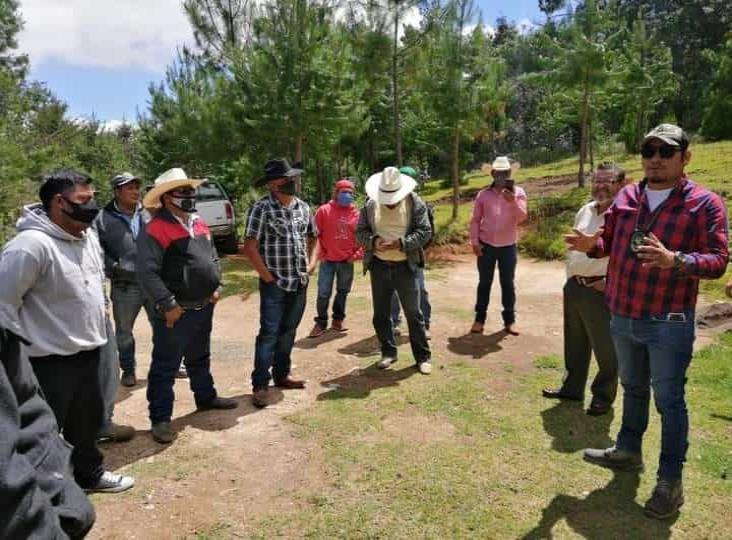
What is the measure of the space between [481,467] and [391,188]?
232cm

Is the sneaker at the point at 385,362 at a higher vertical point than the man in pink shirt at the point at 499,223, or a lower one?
lower

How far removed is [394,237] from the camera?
4.84 metres

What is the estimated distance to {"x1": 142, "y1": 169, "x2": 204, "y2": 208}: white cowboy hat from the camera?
368 cm

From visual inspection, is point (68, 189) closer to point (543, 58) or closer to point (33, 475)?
point (33, 475)

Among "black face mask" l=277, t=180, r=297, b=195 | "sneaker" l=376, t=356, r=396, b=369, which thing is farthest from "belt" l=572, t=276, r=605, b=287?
"black face mask" l=277, t=180, r=297, b=195

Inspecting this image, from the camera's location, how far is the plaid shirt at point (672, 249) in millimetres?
2723

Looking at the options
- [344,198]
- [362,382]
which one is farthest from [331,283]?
[362,382]

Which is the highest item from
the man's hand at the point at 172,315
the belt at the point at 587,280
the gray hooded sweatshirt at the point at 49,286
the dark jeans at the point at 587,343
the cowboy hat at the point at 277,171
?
the cowboy hat at the point at 277,171

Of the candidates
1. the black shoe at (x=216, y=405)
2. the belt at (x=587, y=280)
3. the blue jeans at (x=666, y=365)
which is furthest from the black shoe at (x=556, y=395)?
the black shoe at (x=216, y=405)

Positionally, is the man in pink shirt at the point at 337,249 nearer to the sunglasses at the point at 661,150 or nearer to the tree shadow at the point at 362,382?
the tree shadow at the point at 362,382

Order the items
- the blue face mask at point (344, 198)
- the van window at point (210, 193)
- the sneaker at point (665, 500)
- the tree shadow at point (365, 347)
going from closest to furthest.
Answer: the sneaker at point (665, 500) < the tree shadow at point (365, 347) < the blue face mask at point (344, 198) < the van window at point (210, 193)

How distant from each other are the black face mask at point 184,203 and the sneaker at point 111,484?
164 centimetres

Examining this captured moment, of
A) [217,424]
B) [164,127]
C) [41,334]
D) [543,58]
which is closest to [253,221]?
[217,424]

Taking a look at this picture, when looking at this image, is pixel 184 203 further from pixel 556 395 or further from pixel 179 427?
pixel 556 395
